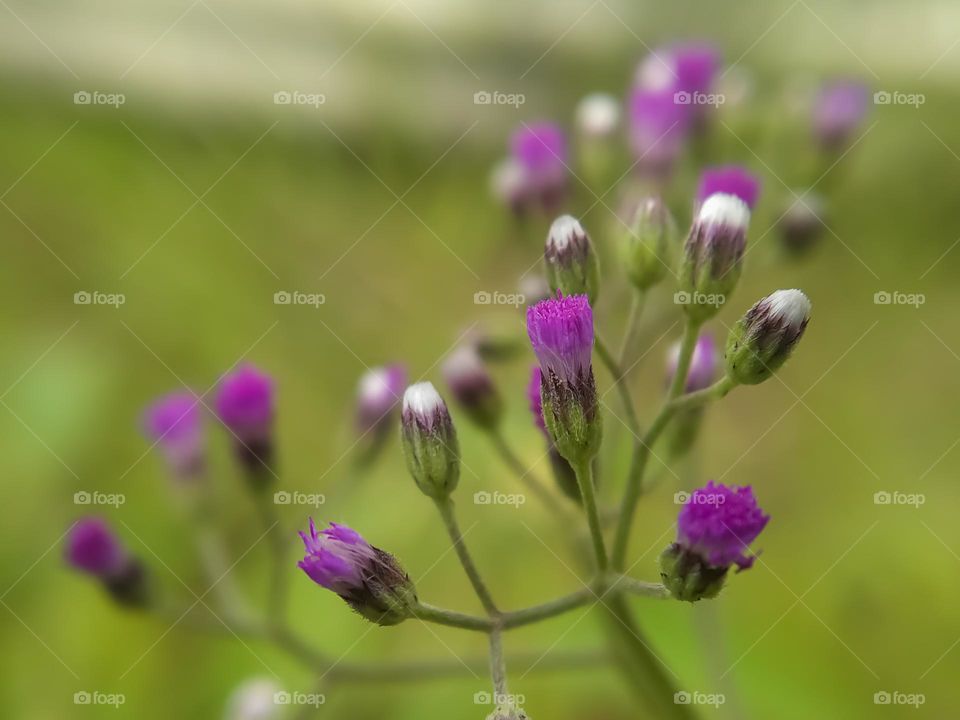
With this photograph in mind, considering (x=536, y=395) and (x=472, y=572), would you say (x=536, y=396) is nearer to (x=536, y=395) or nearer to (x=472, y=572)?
(x=536, y=395)

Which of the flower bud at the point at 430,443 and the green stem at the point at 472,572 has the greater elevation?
the flower bud at the point at 430,443

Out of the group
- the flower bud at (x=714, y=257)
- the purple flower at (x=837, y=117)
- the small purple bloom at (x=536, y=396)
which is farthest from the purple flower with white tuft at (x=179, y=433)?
the purple flower at (x=837, y=117)

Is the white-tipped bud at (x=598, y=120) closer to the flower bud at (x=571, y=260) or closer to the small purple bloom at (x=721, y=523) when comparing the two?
the flower bud at (x=571, y=260)

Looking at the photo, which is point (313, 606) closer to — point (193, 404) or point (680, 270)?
point (193, 404)

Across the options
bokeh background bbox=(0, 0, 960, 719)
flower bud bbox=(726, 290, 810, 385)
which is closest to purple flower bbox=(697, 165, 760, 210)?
flower bud bbox=(726, 290, 810, 385)

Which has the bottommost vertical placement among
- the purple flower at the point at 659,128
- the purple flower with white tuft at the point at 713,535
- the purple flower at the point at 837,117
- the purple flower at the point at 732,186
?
the purple flower with white tuft at the point at 713,535

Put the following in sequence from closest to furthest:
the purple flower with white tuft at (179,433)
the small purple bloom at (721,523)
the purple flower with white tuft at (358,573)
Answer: the small purple bloom at (721,523) < the purple flower with white tuft at (358,573) < the purple flower with white tuft at (179,433)

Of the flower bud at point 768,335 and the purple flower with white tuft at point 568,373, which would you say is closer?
the purple flower with white tuft at point 568,373

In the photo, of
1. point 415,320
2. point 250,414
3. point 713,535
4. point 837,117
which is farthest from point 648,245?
point 415,320
